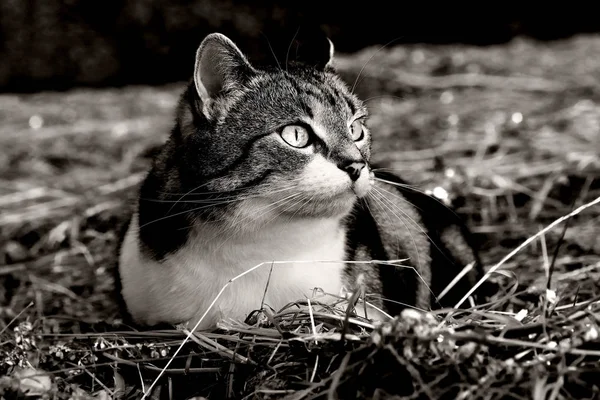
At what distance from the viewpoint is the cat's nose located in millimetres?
2293

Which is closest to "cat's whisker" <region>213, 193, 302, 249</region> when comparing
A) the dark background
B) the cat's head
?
the cat's head

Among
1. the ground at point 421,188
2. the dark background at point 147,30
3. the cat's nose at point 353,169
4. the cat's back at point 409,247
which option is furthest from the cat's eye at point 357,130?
the dark background at point 147,30

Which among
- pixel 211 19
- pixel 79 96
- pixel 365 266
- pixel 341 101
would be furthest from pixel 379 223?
pixel 79 96

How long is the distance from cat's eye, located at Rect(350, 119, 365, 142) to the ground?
0.63 metres

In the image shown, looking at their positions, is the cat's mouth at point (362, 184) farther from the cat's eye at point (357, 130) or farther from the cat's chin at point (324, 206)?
the cat's eye at point (357, 130)

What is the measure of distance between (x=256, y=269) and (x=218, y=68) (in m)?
A: 0.63

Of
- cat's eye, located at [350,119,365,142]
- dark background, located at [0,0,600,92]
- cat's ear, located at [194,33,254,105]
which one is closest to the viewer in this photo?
cat's ear, located at [194,33,254,105]

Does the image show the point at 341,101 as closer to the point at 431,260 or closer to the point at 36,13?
the point at 431,260

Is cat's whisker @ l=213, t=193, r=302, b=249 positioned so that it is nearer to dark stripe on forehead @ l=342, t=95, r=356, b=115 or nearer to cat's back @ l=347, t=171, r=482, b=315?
cat's back @ l=347, t=171, r=482, b=315

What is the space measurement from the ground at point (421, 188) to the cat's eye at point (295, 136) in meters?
0.50

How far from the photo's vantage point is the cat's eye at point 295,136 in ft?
7.81

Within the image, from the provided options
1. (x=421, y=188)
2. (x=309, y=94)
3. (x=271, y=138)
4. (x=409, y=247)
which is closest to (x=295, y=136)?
(x=271, y=138)

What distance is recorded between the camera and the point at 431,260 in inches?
115

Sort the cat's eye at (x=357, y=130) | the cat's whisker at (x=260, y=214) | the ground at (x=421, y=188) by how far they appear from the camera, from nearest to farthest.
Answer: the ground at (x=421, y=188), the cat's whisker at (x=260, y=214), the cat's eye at (x=357, y=130)
